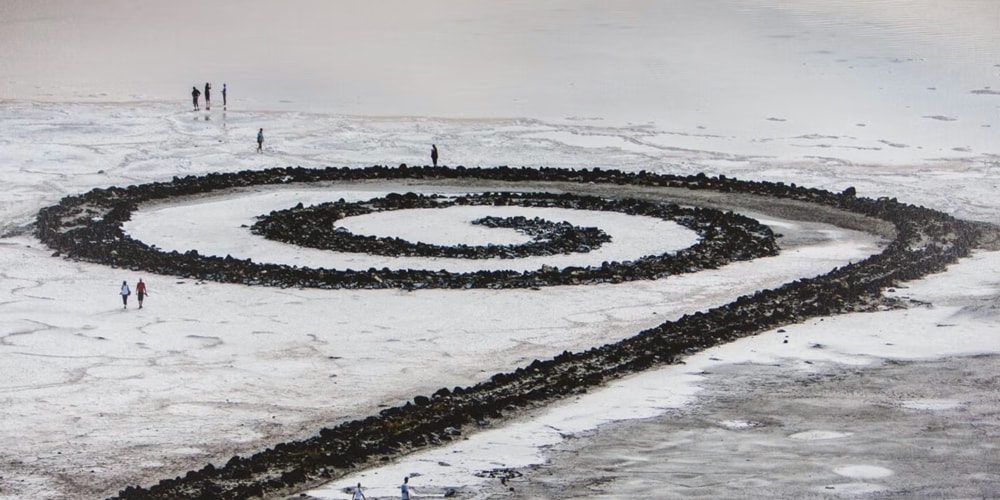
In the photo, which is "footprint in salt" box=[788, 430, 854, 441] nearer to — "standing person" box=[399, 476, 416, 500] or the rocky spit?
the rocky spit

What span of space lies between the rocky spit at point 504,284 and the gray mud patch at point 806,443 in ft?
7.17

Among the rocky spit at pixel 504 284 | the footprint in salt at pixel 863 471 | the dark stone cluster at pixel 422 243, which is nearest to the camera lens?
the footprint in salt at pixel 863 471

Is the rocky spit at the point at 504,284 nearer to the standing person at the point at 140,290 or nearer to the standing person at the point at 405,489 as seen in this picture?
the standing person at the point at 405,489

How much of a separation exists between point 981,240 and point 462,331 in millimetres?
16128

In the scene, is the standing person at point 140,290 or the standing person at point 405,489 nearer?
the standing person at point 405,489

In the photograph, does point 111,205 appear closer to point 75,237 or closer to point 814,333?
point 75,237

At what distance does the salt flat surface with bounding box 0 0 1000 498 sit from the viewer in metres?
24.0

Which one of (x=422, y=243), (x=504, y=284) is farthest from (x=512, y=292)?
(x=422, y=243)

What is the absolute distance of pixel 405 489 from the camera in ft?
69.8

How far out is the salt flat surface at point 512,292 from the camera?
24.0m

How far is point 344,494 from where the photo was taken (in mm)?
22125

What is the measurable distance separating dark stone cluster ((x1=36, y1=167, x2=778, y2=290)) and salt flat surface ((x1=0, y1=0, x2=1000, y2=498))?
0.84 m

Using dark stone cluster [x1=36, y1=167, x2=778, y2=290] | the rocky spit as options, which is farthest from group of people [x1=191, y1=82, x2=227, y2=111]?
the rocky spit

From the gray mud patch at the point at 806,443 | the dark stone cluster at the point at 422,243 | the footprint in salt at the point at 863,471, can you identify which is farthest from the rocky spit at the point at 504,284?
the footprint in salt at the point at 863,471
